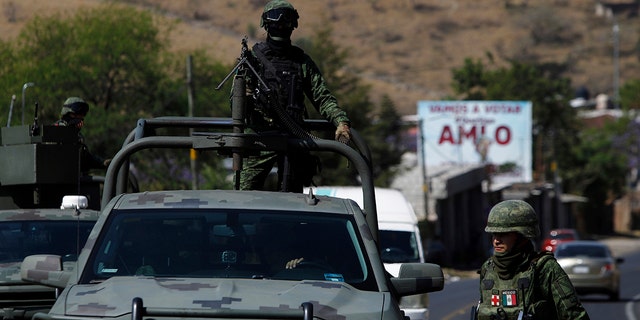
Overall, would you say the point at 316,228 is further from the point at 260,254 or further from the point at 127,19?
the point at 127,19

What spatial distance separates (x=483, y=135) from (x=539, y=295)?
202 feet

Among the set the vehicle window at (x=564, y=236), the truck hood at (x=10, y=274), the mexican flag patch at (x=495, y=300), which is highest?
the mexican flag patch at (x=495, y=300)

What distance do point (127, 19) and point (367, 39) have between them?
160071 millimetres

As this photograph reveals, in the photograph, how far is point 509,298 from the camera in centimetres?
763

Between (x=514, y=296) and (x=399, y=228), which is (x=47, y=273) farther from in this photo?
(x=399, y=228)

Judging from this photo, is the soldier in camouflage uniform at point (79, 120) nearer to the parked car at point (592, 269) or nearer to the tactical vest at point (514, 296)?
the tactical vest at point (514, 296)

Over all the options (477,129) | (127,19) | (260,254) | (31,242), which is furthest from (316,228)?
(477,129)

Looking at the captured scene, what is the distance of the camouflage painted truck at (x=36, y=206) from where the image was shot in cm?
971

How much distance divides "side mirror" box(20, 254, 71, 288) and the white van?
742 cm

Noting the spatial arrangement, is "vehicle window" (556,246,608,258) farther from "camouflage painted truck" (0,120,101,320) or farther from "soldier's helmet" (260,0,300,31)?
"soldier's helmet" (260,0,300,31)

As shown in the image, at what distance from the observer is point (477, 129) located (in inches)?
2709

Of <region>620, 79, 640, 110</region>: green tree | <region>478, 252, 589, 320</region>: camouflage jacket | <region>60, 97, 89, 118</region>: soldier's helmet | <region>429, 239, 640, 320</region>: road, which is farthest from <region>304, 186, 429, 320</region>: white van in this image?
<region>620, 79, 640, 110</region>: green tree

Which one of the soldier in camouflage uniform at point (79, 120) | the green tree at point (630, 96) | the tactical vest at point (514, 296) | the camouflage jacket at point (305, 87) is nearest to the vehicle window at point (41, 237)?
the soldier in camouflage uniform at point (79, 120)

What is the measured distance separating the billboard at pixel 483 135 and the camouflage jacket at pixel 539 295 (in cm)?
6002
